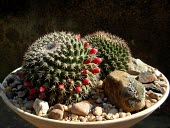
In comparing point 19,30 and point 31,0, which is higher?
point 31,0

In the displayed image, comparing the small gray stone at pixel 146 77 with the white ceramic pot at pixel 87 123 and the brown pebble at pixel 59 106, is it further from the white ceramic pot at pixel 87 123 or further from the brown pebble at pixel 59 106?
the brown pebble at pixel 59 106

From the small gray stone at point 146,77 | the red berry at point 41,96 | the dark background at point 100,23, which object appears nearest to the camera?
the red berry at point 41,96

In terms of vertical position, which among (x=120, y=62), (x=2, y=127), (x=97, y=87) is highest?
(x=120, y=62)

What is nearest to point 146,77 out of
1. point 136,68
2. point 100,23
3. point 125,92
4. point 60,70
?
point 136,68

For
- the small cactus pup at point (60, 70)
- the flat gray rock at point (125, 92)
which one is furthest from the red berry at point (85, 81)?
the flat gray rock at point (125, 92)

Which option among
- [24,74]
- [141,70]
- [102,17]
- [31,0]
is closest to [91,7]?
[102,17]

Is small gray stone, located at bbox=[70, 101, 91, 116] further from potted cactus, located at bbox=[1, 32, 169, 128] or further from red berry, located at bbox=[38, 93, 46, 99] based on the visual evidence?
red berry, located at bbox=[38, 93, 46, 99]

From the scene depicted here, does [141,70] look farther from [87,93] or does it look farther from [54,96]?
[54,96]

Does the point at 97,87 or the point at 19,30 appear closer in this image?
the point at 97,87
